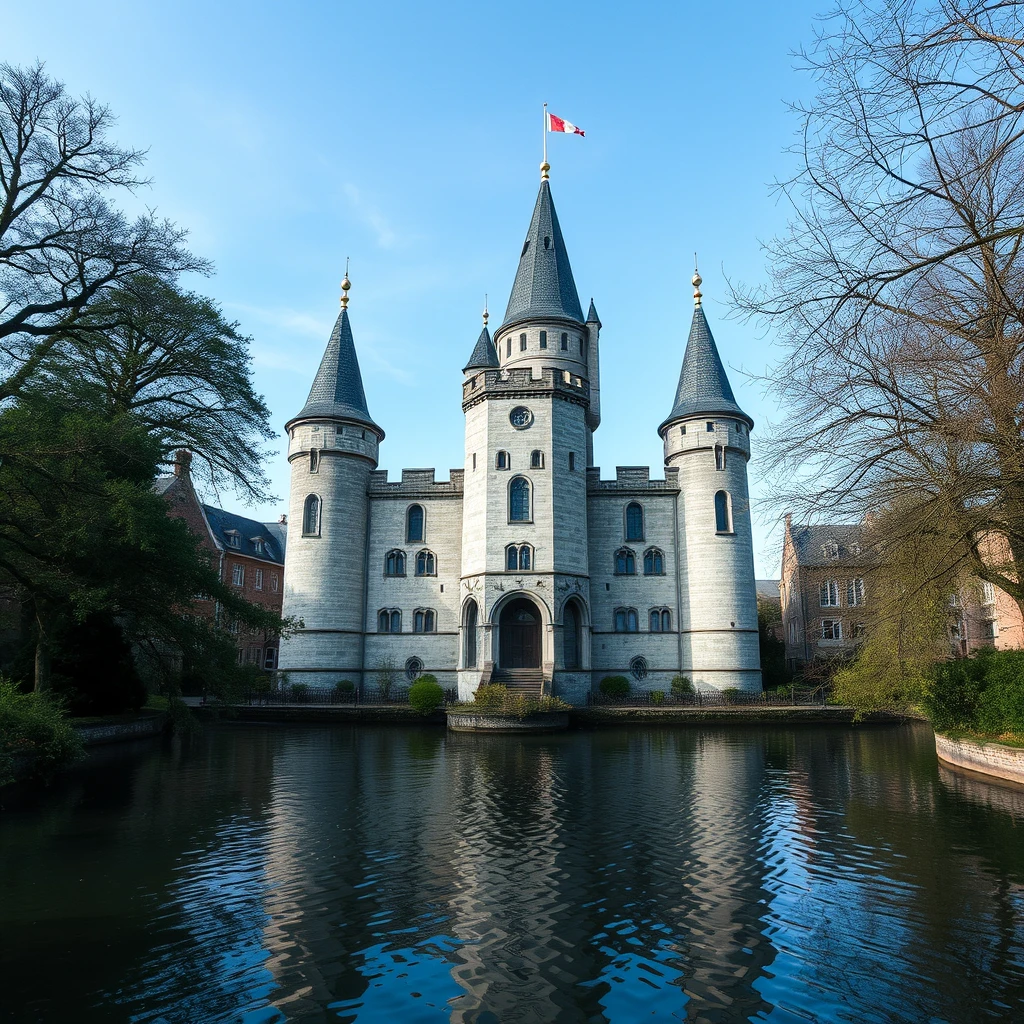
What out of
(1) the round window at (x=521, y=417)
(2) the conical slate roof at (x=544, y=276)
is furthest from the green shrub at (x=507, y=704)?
(2) the conical slate roof at (x=544, y=276)

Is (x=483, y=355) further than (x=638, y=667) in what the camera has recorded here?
Yes

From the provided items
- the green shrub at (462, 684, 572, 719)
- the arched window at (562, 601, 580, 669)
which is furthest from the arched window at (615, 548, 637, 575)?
the green shrub at (462, 684, 572, 719)

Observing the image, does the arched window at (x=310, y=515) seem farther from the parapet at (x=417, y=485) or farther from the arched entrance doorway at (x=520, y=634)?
the arched entrance doorway at (x=520, y=634)

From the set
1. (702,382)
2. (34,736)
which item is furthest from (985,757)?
(702,382)

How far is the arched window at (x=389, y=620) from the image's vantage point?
3616 centimetres

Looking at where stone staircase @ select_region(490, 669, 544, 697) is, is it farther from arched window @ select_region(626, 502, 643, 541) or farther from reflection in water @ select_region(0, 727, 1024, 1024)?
reflection in water @ select_region(0, 727, 1024, 1024)

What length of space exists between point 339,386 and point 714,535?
19735 millimetres

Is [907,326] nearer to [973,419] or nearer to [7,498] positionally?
[973,419]

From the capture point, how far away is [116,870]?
9242mm

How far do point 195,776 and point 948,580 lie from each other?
53.6ft

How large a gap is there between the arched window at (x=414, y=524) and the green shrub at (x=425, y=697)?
879 cm

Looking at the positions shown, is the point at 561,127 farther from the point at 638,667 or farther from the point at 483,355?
the point at 638,667

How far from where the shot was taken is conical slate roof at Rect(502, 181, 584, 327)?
1501 inches

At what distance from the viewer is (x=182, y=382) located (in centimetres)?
2325
